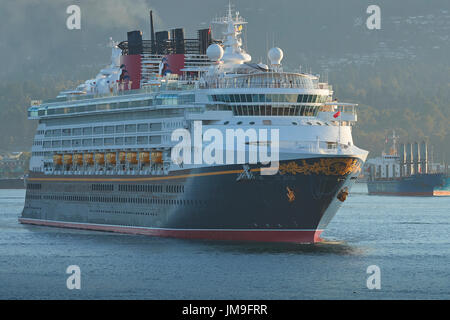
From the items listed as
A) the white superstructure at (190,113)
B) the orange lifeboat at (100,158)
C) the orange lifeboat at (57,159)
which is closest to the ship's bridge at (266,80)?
the white superstructure at (190,113)

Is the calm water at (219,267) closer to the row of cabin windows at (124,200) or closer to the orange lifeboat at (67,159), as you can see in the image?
the row of cabin windows at (124,200)

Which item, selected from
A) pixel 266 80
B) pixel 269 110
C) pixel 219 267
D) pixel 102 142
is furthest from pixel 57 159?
pixel 219 267

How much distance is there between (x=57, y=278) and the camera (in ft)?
178

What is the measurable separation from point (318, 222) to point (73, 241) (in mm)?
19113

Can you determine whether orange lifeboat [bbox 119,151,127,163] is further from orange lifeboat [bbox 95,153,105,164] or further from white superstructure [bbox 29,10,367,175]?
orange lifeboat [bbox 95,153,105,164]

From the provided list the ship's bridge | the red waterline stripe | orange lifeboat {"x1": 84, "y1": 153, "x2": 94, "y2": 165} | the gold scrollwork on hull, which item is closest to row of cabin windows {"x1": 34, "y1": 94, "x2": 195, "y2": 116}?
the ship's bridge

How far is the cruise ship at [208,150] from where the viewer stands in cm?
6259

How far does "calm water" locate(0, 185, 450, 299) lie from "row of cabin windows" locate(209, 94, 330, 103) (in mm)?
9858

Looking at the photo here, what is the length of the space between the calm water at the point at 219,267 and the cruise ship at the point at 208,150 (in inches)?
75.9

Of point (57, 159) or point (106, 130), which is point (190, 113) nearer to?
point (106, 130)

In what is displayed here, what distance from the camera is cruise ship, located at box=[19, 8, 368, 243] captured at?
62.6 m
